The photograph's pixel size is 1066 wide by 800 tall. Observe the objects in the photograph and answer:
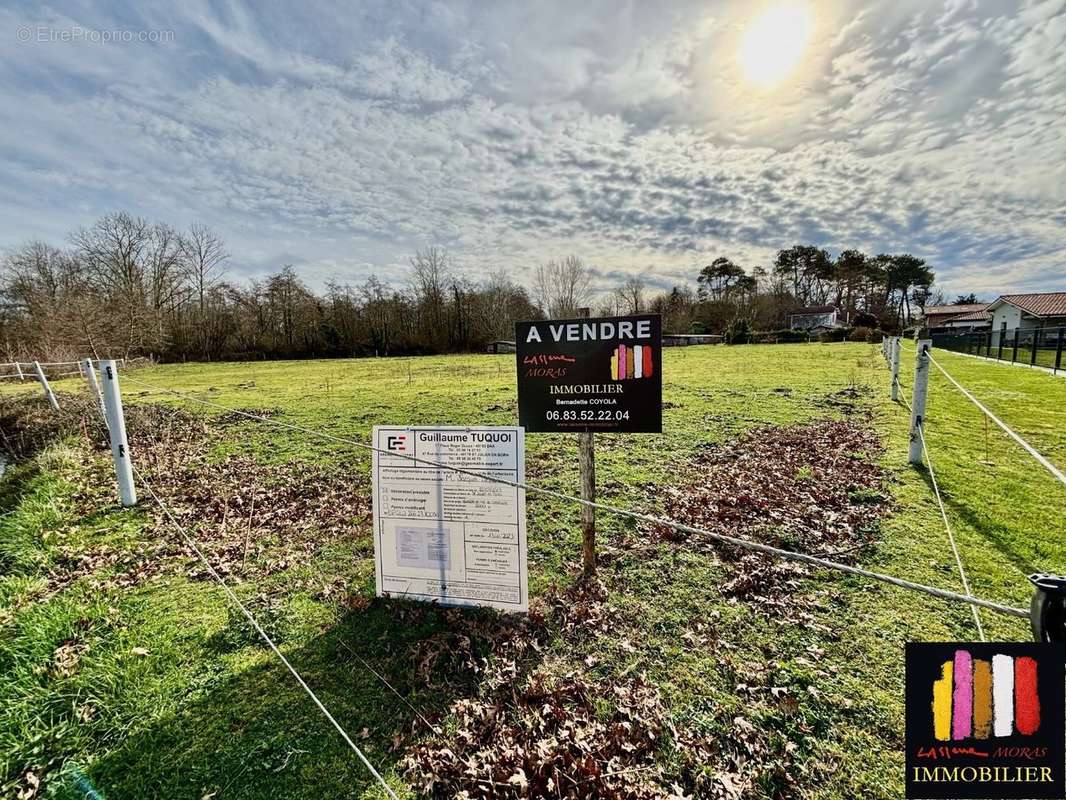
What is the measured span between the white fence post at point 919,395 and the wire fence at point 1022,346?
13.2m

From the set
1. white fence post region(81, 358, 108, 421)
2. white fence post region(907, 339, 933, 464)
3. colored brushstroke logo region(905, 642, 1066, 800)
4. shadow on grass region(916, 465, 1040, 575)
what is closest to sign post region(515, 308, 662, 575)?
colored brushstroke logo region(905, 642, 1066, 800)

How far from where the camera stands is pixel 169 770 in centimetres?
246

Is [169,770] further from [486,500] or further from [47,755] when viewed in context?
[486,500]

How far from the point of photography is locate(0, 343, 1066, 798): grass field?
2.49 meters

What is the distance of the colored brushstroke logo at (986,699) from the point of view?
147 cm

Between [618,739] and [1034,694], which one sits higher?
[1034,694]

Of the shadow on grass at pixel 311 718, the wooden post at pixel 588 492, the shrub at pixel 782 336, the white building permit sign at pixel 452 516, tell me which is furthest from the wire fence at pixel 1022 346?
the shadow on grass at pixel 311 718

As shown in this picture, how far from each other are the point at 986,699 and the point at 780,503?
15.1ft

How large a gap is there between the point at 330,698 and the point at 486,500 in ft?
5.07

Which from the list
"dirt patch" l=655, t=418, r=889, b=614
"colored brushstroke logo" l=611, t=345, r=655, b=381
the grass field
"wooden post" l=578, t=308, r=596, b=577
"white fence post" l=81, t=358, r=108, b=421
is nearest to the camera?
the grass field

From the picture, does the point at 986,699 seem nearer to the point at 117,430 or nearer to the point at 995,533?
the point at 995,533

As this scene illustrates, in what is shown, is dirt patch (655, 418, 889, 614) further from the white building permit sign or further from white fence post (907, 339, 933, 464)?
the white building permit sign

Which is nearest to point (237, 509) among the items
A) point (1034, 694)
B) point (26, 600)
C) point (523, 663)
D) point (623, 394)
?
point (26, 600)

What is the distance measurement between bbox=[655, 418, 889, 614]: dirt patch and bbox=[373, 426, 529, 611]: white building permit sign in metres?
1.99
